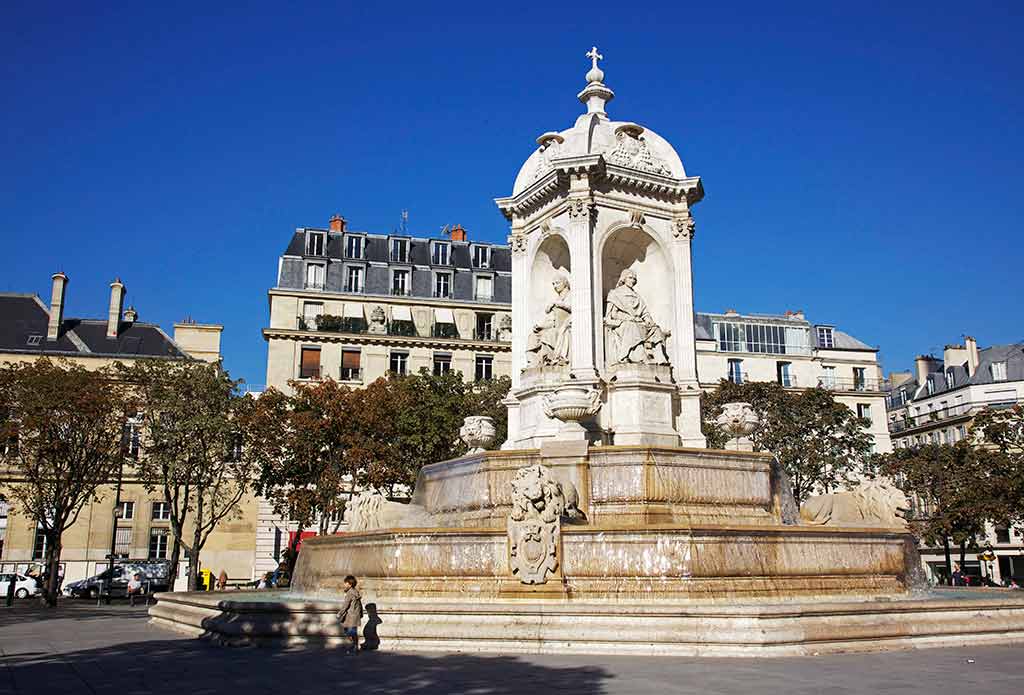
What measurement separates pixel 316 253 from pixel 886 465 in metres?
41.8

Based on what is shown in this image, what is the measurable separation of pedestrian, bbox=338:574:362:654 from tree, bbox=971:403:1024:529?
4331cm

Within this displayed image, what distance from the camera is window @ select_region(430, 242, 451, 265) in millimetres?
71250

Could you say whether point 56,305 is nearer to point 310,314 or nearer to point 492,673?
point 310,314

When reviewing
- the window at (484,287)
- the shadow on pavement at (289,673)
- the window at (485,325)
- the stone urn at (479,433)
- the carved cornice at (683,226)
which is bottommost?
the shadow on pavement at (289,673)

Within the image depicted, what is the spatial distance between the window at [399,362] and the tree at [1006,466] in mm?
36272

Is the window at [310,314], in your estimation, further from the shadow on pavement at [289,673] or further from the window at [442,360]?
the shadow on pavement at [289,673]

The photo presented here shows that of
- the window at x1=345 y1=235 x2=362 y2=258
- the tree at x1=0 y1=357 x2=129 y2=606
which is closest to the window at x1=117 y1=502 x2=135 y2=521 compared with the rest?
the tree at x1=0 y1=357 x2=129 y2=606

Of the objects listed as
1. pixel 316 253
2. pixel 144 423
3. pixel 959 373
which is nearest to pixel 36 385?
pixel 144 423

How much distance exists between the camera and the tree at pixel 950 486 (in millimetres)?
48781

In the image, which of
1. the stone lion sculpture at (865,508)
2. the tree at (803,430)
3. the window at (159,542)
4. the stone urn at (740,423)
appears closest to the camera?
the stone lion sculpture at (865,508)

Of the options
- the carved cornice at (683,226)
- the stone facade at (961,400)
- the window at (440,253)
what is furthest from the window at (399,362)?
the carved cornice at (683,226)

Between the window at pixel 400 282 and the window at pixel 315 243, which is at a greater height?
the window at pixel 315 243

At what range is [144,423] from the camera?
4328 centimetres

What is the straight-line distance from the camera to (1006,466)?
47.9 meters
